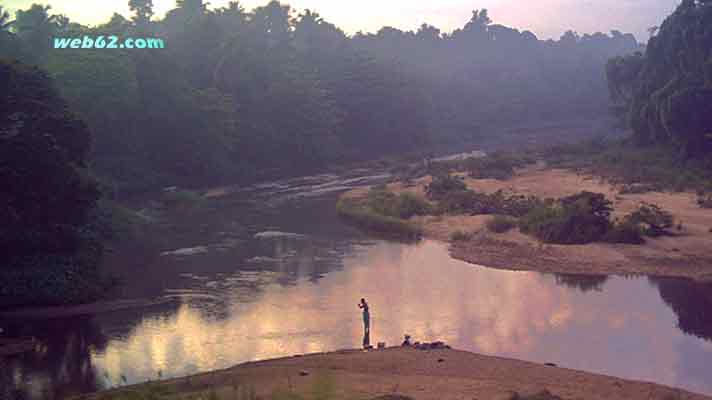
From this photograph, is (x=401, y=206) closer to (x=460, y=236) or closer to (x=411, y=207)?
(x=411, y=207)

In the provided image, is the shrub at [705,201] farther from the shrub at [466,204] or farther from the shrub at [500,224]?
the shrub at [466,204]

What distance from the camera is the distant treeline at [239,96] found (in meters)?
53.6

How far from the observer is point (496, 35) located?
178 metres

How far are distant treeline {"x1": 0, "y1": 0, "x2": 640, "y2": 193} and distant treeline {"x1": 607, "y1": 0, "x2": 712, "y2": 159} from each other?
29.4 metres

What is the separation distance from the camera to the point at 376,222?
4291cm

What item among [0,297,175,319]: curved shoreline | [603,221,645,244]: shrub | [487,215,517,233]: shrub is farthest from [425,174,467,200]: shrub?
[0,297,175,319]: curved shoreline

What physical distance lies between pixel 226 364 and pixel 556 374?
30.1 ft

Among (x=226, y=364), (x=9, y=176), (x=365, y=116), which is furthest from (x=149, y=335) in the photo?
(x=365, y=116)

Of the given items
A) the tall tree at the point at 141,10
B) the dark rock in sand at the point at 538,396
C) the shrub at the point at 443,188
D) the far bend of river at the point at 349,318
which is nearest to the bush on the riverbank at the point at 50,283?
the far bend of river at the point at 349,318

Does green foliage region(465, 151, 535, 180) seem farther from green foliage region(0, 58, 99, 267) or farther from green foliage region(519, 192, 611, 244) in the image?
green foliage region(0, 58, 99, 267)

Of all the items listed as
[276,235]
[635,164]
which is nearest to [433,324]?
[276,235]

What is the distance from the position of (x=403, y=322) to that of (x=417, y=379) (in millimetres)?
6726

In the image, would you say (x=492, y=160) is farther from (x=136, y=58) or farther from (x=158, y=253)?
(x=158, y=253)

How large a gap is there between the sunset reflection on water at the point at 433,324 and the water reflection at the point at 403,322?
6cm
